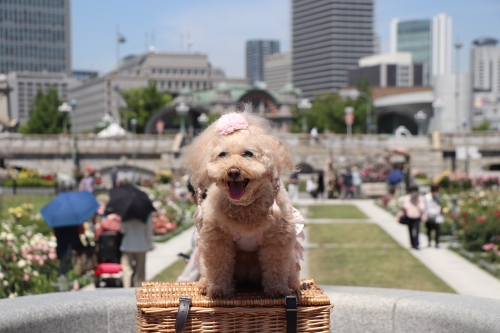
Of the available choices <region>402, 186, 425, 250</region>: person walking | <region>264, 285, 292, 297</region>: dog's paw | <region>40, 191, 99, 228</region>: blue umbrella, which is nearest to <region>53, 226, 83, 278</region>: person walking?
<region>40, 191, 99, 228</region>: blue umbrella

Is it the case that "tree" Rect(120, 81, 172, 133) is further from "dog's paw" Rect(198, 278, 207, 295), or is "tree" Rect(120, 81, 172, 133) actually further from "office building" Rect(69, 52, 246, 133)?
"dog's paw" Rect(198, 278, 207, 295)

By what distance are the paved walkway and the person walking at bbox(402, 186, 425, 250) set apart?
0.33 meters

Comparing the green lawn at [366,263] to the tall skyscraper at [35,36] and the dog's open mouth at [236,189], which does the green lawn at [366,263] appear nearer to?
the dog's open mouth at [236,189]

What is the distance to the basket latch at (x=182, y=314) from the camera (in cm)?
357

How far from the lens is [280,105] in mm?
94250

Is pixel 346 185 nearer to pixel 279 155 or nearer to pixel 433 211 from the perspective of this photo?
pixel 433 211

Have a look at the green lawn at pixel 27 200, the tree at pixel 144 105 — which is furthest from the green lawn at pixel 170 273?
the tree at pixel 144 105

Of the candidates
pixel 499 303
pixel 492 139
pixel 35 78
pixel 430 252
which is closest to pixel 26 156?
pixel 492 139

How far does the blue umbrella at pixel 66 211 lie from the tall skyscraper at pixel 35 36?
15080 centimetres

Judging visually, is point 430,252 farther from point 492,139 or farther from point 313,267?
point 492,139

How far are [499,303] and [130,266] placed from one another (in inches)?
237

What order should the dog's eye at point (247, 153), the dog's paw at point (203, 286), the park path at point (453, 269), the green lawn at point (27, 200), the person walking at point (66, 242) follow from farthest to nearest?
the green lawn at point (27, 200) → the park path at point (453, 269) → the person walking at point (66, 242) → the dog's paw at point (203, 286) → the dog's eye at point (247, 153)

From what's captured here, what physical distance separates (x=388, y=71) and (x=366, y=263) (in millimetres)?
169369

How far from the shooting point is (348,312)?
480 centimetres
